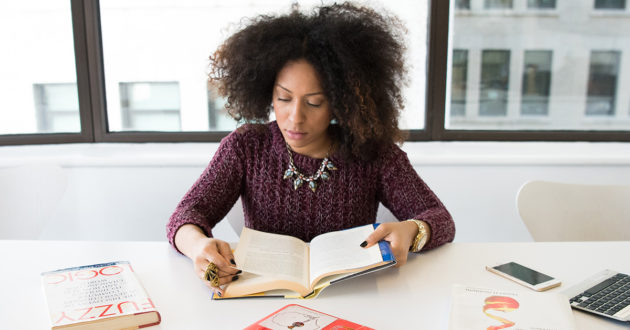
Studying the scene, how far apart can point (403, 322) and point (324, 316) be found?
0.44 feet

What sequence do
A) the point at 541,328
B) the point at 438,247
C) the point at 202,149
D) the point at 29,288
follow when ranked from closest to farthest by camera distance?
the point at 541,328 → the point at 29,288 → the point at 438,247 → the point at 202,149

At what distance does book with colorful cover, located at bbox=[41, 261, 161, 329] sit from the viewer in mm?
815

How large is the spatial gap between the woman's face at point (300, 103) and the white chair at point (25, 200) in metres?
0.88

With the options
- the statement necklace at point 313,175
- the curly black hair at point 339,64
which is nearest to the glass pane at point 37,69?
the curly black hair at point 339,64

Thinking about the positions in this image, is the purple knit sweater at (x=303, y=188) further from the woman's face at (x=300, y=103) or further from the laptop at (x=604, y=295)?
the laptop at (x=604, y=295)

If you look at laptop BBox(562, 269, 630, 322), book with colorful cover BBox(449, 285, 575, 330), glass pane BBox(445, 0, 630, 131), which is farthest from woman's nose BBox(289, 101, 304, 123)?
glass pane BBox(445, 0, 630, 131)

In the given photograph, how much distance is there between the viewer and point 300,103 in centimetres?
122

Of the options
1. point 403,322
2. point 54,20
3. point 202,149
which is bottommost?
point 403,322

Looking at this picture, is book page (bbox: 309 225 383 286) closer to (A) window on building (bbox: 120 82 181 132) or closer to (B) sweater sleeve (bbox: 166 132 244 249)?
(B) sweater sleeve (bbox: 166 132 244 249)

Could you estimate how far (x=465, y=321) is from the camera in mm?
815

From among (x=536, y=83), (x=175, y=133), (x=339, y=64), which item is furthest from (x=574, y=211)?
(x=175, y=133)

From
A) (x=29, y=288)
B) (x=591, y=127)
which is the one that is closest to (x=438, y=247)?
(x=29, y=288)

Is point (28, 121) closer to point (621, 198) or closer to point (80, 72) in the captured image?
point (80, 72)

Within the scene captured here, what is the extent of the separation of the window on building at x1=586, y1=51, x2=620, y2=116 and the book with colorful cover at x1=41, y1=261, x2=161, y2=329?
2257 mm
